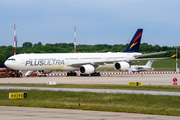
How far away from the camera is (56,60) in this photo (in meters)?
67.1

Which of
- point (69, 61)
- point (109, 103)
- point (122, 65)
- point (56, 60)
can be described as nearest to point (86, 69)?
point (69, 61)

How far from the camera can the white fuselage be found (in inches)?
2507

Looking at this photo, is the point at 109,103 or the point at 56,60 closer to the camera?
the point at 109,103

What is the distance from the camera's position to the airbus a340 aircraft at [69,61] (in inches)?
2512

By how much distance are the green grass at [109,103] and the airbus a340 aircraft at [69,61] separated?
32.2 meters

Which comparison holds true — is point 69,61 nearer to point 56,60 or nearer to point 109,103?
point 56,60

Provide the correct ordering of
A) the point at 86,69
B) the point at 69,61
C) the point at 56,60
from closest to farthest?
the point at 86,69, the point at 56,60, the point at 69,61

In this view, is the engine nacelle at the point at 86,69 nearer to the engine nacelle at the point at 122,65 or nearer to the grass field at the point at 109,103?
the engine nacelle at the point at 122,65

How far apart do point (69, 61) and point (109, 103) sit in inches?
1753

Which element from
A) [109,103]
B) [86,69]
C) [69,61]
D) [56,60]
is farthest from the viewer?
[69,61]

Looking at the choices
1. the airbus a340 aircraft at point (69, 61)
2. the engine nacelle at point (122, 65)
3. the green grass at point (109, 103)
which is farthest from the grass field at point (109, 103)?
the engine nacelle at point (122, 65)

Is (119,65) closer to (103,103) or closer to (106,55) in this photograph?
(106,55)

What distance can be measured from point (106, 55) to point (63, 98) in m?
45.4

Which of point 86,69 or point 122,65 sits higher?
point 122,65
